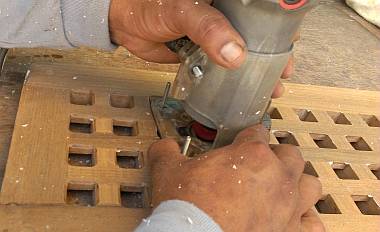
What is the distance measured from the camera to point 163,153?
74 centimetres

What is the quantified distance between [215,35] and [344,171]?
0.33 m

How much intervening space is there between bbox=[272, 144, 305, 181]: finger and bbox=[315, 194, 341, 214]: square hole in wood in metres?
0.09

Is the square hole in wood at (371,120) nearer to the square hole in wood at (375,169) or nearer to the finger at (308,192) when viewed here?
the square hole in wood at (375,169)

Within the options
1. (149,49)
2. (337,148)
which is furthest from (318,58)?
(149,49)

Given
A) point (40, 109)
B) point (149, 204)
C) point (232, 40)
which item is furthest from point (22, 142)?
point (232, 40)

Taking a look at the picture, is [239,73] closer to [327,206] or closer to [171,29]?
[171,29]

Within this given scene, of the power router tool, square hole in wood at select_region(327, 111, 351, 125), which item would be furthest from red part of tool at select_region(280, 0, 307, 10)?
square hole in wood at select_region(327, 111, 351, 125)

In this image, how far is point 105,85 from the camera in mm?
917

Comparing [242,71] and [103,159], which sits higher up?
[242,71]

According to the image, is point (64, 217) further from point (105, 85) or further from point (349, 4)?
point (349, 4)

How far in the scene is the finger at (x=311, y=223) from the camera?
2.29 ft

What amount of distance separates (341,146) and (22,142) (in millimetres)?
464

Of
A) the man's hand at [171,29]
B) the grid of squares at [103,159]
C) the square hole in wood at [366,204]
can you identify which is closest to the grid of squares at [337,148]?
the square hole in wood at [366,204]

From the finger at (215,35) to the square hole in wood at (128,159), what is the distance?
0.60 feet
